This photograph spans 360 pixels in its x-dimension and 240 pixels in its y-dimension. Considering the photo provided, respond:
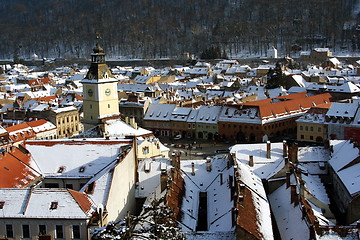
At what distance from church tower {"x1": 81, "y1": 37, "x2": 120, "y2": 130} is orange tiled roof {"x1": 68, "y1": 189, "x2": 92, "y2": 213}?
22765 millimetres

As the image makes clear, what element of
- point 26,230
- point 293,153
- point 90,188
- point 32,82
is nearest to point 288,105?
point 293,153

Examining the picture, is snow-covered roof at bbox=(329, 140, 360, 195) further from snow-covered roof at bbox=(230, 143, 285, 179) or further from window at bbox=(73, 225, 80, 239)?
window at bbox=(73, 225, 80, 239)

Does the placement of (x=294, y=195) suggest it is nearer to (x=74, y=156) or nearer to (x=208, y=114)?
(x=74, y=156)

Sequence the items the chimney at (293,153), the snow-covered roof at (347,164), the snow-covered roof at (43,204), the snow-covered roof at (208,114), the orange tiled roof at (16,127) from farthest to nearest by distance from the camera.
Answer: the snow-covered roof at (208,114)
the orange tiled roof at (16,127)
the chimney at (293,153)
the snow-covered roof at (347,164)
the snow-covered roof at (43,204)

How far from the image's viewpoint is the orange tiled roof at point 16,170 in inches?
1110

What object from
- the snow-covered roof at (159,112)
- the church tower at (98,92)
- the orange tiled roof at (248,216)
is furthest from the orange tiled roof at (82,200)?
the snow-covered roof at (159,112)

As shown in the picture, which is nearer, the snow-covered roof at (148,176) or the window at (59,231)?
the window at (59,231)

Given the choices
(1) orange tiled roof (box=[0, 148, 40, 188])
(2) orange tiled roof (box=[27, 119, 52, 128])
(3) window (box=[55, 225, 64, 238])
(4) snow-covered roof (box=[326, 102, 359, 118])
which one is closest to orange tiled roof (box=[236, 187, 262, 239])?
(3) window (box=[55, 225, 64, 238])

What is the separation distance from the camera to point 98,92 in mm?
47281

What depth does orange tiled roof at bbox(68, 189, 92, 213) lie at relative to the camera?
78.6 ft

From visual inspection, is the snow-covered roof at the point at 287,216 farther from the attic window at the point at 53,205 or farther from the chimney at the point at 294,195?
the attic window at the point at 53,205

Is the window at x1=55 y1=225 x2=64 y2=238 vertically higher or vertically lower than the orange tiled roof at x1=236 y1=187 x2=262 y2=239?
lower

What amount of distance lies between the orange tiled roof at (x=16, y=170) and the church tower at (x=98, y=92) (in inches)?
628

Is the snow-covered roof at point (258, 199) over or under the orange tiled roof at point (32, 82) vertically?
under
